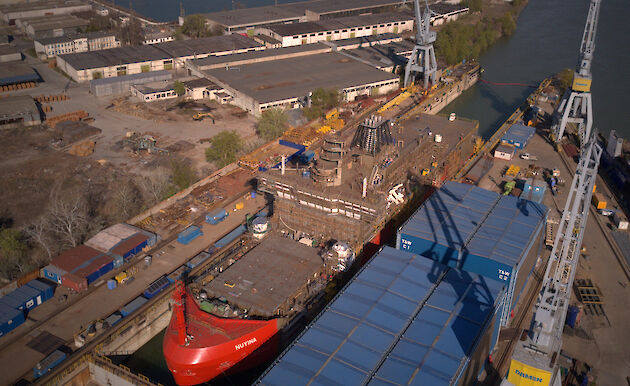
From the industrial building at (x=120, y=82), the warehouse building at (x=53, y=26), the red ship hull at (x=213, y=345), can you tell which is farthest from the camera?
the warehouse building at (x=53, y=26)

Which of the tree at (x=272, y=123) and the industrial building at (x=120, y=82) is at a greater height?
the industrial building at (x=120, y=82)

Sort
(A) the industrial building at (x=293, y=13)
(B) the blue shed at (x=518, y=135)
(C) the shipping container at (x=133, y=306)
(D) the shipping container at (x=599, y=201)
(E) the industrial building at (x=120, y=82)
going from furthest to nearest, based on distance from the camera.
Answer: (A) the industrial building at (x=293, y=13)
(E) the industrial building at (x=120, y=82)
(B) the blue shed at (x=518, y=135)
(D) the shipping container at (x=599, y=201)
(C) the shipping container at (x=133, y=306)

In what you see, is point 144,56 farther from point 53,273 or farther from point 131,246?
point 53,273

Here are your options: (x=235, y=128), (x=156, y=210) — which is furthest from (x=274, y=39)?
(x=156, y=210)

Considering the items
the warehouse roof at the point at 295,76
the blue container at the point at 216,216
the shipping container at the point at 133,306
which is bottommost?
the shipping container at the point at 133,306

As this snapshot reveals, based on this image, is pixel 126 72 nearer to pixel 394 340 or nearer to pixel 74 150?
pixel 74 150

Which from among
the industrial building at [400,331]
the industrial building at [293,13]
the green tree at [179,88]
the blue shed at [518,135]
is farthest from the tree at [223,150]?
the industrial building at [293,13]

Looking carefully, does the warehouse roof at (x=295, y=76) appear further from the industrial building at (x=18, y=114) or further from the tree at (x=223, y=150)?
the industrial building at (x=18, y=114)

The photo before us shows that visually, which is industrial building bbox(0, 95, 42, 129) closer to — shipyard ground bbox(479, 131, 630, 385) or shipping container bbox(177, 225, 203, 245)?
shipping container bbox(177, 225, 203, 245)
